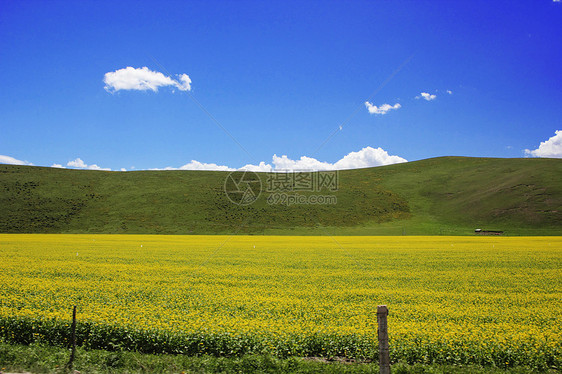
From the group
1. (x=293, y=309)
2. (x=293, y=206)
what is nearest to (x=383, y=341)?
(x=293, y=309)

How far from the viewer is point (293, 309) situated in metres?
13.5

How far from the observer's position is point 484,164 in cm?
13325

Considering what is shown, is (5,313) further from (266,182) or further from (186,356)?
(266,182)

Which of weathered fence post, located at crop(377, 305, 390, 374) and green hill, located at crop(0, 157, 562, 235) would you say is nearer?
Result: weathered fence post, located at crop(377, 305, 390, 374)

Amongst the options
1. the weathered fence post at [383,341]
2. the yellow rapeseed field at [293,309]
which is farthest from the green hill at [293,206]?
the weathered fence post at [383,341]

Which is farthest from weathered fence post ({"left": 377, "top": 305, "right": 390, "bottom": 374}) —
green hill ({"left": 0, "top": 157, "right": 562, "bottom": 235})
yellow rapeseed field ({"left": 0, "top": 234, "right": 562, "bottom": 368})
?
green hill ({"left": 0, "top": 157, "right": 562, "bottom": 235})

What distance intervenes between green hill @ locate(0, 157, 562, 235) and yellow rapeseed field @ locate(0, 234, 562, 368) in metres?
60.1

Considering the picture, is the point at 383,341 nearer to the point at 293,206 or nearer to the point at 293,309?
the point at 293,309

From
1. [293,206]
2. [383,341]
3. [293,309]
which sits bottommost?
[293,309]

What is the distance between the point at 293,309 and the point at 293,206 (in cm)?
9171

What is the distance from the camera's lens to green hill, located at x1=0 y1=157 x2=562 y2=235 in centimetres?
8406

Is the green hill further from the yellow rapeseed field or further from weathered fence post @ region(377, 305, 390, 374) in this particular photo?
weathered fence post @ region(377, 305, 390, 374)

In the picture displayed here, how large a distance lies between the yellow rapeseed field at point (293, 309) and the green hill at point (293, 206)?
197 feet

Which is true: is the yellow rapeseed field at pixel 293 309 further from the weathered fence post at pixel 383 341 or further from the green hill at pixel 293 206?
the green hill at pixel 293 206
